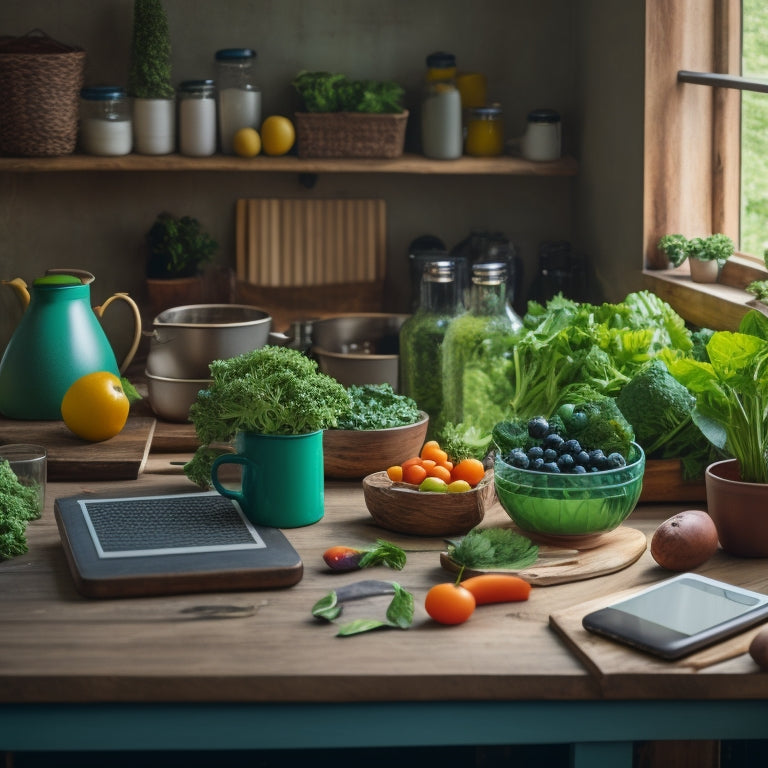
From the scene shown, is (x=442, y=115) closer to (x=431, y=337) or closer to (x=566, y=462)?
(x=431, y=337)

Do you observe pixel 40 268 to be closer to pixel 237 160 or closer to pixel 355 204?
pixel 237 160

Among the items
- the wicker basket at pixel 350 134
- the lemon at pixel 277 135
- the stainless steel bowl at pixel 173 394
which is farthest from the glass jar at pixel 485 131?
the stainless steel bowl at pixel 173 394

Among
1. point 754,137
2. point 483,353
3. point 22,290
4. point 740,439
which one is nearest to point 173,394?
point 22,290

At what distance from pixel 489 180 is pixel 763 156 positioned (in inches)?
45.2

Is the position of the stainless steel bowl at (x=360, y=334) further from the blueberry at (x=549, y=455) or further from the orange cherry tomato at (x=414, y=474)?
the blueberry at (x=549, y=455)

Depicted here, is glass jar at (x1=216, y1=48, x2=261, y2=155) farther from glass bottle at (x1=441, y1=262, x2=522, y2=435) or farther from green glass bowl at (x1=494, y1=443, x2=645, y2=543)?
green glass bowl at (x1=494, y1=443, x2=645, y2=543)

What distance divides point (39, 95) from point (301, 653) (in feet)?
7.14

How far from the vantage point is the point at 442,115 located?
3082mm

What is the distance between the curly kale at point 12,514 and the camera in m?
1.43

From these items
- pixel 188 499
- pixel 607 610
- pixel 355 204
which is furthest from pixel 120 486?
pixel 355 204

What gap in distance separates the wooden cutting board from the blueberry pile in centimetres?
64

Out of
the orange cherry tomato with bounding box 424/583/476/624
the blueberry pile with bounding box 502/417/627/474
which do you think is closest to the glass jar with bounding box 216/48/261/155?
the blueberry pile with bounding box 502/417/627/474

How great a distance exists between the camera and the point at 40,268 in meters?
3.36

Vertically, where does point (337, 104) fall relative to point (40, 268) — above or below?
above
